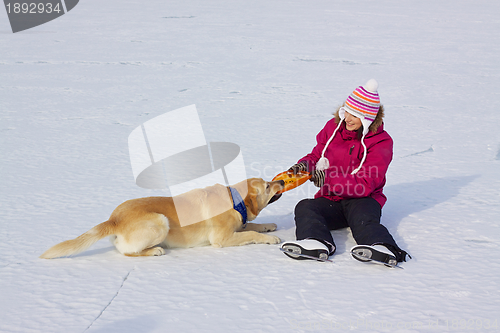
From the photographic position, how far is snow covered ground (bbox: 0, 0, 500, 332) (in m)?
2.17

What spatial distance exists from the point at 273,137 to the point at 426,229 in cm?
238

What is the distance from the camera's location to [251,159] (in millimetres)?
4531

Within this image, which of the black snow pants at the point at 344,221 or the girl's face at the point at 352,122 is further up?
the girl's face at the point at 352,122

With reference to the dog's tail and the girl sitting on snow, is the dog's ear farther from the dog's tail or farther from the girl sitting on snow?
the dog's tail

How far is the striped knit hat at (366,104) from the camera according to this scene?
10.2ft

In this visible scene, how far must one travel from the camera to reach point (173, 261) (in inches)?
107

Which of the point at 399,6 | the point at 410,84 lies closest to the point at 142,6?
the point at 399,6

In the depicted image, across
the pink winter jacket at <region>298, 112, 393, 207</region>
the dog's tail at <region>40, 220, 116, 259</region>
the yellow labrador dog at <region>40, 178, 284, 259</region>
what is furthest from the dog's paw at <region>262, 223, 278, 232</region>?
the dog's tail at <region>40, 220, 116, 259</region>

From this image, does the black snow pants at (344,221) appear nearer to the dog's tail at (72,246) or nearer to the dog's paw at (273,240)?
the dog's paw at (273,240)

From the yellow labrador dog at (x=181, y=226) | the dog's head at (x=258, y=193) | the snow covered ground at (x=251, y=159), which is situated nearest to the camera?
the snow covered ground at (x=251, y=159)

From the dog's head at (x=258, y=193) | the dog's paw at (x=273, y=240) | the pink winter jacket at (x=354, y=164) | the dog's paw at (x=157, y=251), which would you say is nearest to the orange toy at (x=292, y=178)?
the dog's head at (x=258, y=193)

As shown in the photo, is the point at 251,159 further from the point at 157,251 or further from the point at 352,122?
the point at 157,251

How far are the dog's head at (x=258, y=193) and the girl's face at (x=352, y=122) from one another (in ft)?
1.96

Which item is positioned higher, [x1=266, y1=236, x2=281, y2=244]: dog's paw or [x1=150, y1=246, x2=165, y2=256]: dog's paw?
[x1=150, y1=246, x2=165, y2=256]: dog's paw
